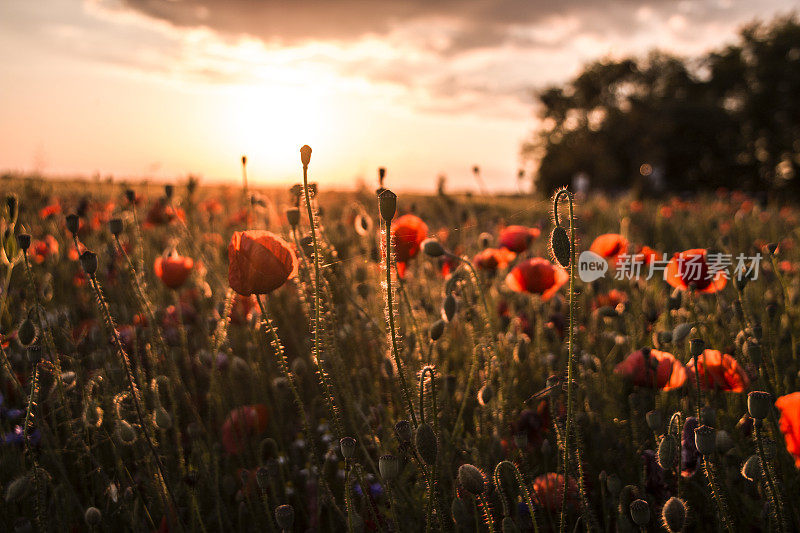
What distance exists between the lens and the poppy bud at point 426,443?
1.03 m

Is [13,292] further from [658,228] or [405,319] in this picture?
[658,228]

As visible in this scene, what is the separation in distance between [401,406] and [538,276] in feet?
2.25

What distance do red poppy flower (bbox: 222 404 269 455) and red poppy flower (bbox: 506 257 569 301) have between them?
102 cm

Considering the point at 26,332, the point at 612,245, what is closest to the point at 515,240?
the point at 612,245

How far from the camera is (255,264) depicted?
129 cm

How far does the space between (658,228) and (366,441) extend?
464 cm

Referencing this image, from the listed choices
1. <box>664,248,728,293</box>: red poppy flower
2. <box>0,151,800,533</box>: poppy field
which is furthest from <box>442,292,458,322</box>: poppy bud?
<box>664,248,728,293</box>: red poppy flower

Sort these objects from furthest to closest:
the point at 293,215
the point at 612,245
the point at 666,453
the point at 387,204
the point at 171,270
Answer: the point at 612,245, the point at 171,270, the point at 293,215, the point at 666,453, the point at 387,204

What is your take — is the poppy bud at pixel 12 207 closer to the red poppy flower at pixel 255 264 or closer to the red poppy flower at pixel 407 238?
the red poppy flower at pixel 255 264

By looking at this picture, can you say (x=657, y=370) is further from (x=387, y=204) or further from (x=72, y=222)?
(x=72, y=222)

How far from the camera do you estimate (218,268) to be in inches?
117

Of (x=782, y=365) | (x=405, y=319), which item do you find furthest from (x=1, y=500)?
(x=782, y=365)

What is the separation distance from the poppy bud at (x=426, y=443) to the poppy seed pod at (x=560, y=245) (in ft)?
1.31

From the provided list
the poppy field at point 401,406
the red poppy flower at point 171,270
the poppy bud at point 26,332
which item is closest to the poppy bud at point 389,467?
the poppy field at point 401,406
